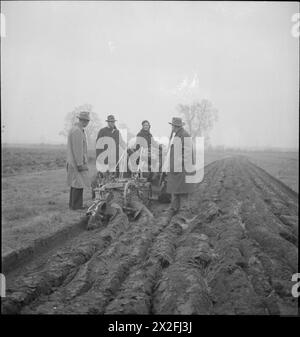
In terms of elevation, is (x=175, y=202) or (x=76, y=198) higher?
(x=76, y=198)

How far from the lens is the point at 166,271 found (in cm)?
479

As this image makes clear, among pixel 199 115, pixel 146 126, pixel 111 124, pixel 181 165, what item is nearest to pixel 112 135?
pixel 111 124

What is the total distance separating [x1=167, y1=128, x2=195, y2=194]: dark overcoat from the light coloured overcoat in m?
2.15

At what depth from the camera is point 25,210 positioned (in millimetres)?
7820

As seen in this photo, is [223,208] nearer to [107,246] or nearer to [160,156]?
[160,156]

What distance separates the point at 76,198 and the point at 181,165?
2.59 metres

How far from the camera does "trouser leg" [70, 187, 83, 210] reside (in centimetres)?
774

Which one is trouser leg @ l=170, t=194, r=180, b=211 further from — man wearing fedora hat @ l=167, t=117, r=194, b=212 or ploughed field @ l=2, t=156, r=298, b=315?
ploughed field @ l=2, t=156, r=298, b=315

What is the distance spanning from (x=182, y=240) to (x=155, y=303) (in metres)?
2.47

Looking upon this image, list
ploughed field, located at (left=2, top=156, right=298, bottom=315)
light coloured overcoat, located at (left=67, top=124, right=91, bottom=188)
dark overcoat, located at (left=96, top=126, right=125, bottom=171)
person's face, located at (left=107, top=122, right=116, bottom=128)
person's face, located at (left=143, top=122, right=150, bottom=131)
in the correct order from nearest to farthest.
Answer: ploughed field, located at (left=2, top=156, right=298, bottom=315)
light coloured overcoat, located at (left=67, top=124, right=91, bottom=188)
person's face, located at (left=107, top=122, right=116, bottom=128)
dark overcoat, located at (left=96, top=126, right=125, bottom=171)
person's face, located at (left=143, top=122, right=150, bottom=131)

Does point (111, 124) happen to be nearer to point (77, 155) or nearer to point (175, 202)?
point (77, 155)

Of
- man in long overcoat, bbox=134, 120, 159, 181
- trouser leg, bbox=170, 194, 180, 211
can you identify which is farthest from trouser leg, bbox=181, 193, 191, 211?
man in long overcoat, bbox=134, 120, 159, 181
